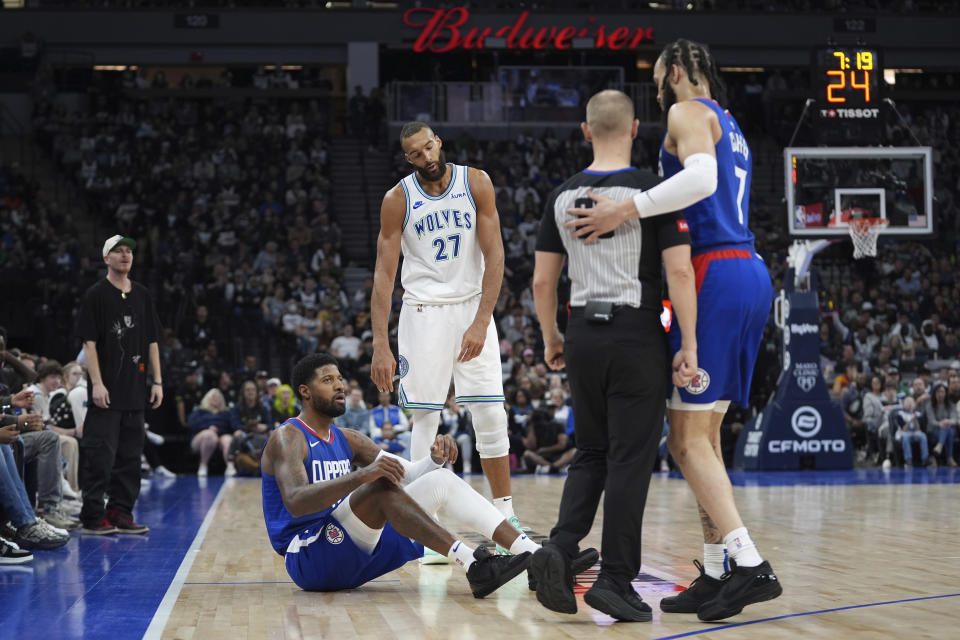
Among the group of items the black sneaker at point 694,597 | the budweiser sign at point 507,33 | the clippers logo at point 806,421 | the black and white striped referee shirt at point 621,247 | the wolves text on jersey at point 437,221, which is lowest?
the clippers logo at point 806,421

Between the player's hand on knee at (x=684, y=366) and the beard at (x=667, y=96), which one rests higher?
the beard at (x=667, y=96)

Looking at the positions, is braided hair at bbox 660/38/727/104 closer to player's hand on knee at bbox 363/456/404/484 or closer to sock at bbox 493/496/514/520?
player's hand on knee at bbox 363/456/404/484

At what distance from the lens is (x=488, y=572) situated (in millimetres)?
4758

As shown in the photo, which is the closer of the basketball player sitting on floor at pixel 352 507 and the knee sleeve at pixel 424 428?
the basketball player sitting on floor at pixel 352 507

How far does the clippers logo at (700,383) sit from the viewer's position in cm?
441

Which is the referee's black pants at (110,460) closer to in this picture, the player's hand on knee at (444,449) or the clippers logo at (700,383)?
the player's hand on knee at (444,449)

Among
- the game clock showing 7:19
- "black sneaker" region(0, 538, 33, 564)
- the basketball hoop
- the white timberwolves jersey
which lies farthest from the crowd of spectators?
the white timberwolves jersey

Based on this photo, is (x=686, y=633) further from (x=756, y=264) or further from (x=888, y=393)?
(x=888, y=393)

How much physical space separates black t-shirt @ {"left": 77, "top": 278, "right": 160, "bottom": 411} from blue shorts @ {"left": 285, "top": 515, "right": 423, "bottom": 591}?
3168mm

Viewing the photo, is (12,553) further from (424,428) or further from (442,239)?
(442,239)

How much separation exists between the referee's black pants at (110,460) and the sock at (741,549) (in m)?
4.88

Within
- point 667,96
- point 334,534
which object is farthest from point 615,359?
point 334,534

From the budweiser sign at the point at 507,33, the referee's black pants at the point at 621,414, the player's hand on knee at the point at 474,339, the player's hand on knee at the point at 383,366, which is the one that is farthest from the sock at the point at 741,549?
the budweiser sign at the point at 507,33

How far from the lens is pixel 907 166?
1500 cm
